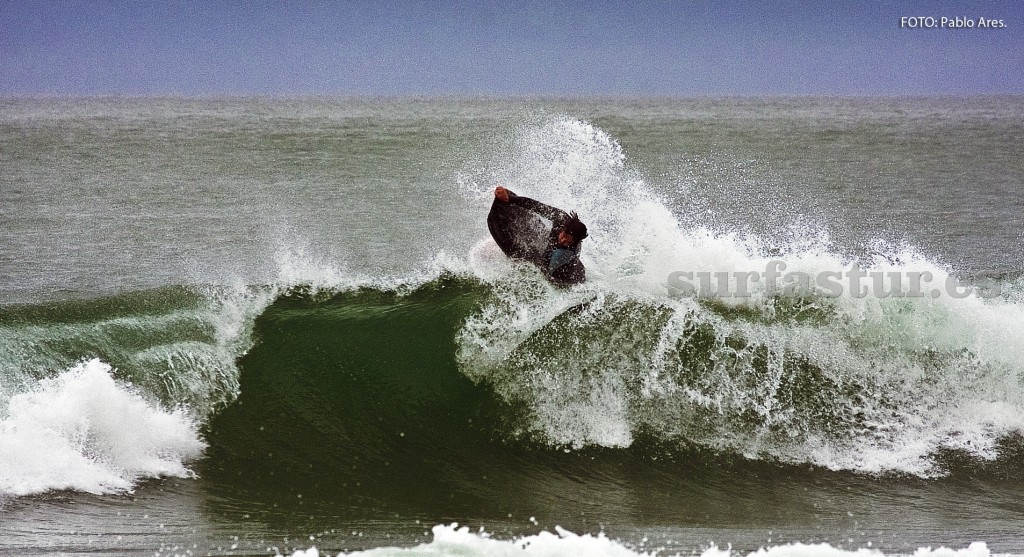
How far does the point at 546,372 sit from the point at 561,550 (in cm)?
271

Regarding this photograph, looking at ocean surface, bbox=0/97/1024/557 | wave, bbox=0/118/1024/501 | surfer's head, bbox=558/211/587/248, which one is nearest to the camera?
ocean surface, bbox=0/97/1024/557

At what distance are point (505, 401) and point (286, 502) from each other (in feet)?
7.49

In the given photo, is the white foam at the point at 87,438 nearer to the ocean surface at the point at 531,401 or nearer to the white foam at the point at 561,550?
the ocean surface at the point at 531,401

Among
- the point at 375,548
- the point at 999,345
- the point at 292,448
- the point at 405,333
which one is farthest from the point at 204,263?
the point at 999,345

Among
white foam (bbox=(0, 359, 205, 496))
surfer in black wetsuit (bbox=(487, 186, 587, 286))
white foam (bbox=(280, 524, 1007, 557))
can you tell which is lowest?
white foam (bbox=(280, 524, 1007, 557))

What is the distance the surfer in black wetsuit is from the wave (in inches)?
7.5

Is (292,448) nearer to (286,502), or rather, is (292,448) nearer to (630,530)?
(286,502)

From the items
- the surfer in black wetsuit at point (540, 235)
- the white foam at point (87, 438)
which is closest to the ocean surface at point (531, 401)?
the white foam at point (87, 438)

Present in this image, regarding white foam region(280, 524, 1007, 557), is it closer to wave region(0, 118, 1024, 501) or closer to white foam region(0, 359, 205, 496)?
wave region(0, 118, 1024, 501)

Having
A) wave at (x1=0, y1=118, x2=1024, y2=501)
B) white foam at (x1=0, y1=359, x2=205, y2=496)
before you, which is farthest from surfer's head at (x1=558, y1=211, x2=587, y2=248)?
white foam at (x1=0, y1=359, x2=205, y2=496)

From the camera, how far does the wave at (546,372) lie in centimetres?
752

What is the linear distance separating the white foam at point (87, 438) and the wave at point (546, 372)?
0.11ft

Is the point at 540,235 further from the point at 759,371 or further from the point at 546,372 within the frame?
the point at 759,371

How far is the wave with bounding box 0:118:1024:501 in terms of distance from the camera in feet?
24.7
